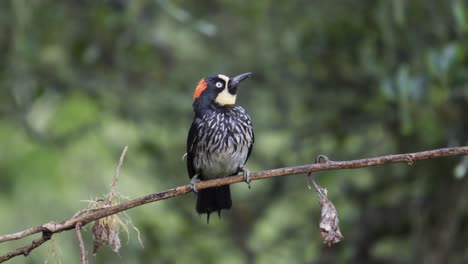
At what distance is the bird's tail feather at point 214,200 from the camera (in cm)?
381

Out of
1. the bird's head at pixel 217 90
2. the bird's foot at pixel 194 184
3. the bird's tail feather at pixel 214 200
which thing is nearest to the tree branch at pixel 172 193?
the bird's foot at pixel 194 184

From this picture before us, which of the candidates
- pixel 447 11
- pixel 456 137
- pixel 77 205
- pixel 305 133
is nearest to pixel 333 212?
pixel 77 205

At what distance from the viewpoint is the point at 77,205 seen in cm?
404

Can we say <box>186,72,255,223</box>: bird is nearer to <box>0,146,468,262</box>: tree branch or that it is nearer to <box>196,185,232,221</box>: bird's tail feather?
<box>196,185,232,221</box>: bird's tail feather

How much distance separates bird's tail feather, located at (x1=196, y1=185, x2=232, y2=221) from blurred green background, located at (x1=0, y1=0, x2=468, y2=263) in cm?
61

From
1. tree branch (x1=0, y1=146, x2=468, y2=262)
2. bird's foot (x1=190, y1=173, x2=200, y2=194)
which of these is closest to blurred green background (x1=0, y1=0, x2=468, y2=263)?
bird's foot (x1=190, y1=173, x2=200, y2=194)

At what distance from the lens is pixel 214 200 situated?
12.5 feet

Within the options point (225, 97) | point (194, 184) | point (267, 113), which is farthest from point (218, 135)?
point (267, 113)

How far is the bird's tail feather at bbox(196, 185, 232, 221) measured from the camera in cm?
381

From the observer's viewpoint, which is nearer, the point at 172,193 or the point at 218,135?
the point at 172,193

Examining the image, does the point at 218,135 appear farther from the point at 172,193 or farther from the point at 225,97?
the point at 172,193

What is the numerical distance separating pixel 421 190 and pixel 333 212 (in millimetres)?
2773

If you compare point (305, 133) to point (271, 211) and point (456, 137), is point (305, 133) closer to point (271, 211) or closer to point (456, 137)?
point (271, 211)

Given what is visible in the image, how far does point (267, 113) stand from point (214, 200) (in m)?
2.23
